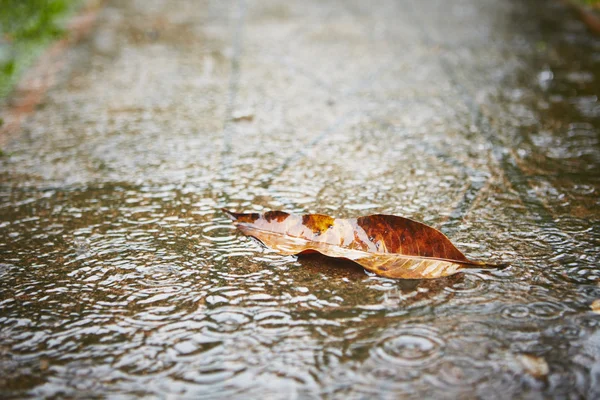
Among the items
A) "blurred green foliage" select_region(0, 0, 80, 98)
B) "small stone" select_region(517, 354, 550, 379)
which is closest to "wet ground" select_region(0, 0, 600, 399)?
"small stone" select_region(517, 354, 550, 379)

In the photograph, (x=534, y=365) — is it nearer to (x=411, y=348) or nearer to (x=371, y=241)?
(x=411, y=348)

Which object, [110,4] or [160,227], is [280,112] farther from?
[110,4]

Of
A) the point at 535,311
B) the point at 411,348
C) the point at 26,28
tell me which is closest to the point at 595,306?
the point at 535,311

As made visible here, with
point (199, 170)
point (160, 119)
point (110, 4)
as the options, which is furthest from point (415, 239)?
point (110, 4)

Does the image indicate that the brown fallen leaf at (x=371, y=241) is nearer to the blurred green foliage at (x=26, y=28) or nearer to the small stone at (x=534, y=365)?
the small stone at (x=534, y=365)

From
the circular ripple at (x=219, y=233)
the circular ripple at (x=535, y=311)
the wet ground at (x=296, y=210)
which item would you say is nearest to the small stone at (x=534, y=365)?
the wet ground at (x=296, y=210)
